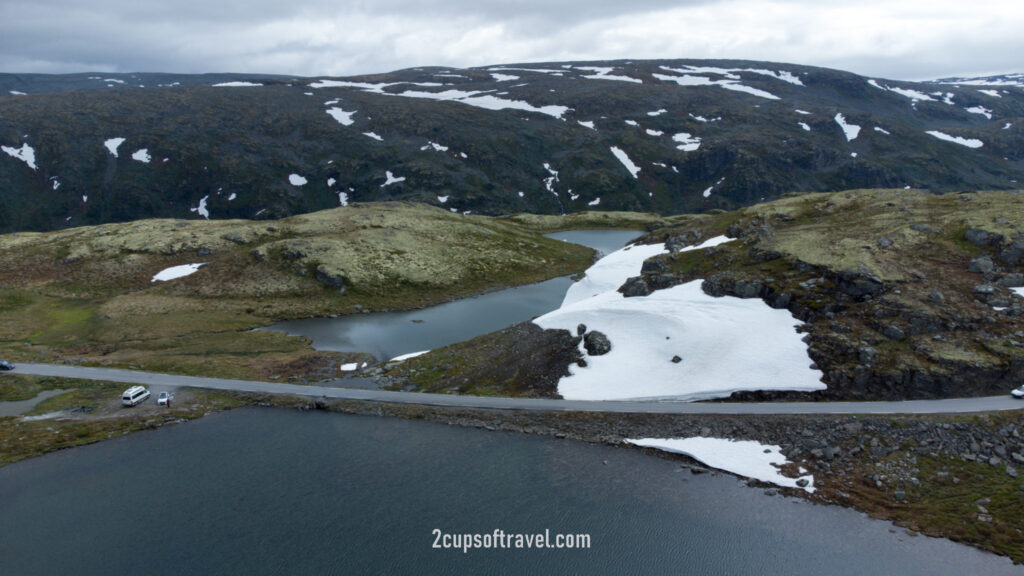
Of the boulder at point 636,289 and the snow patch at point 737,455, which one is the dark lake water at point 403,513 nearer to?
the snow patch at point 737,455

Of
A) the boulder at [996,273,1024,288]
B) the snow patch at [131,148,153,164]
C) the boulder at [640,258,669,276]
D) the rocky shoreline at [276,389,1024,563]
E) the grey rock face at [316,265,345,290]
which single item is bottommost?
the rocky shoreline at [276,389,1024,563]

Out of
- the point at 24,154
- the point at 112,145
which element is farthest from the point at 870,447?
the point at 24,154

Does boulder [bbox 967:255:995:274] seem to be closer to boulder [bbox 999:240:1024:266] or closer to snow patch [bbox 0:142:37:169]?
boulder [bbox 999:240:1024:266]

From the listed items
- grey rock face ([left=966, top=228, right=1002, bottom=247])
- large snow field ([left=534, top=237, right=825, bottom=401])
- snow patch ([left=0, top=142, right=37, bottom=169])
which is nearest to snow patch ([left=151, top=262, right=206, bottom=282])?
large snow field ([left=534, top=237, right=825, bottom=401])

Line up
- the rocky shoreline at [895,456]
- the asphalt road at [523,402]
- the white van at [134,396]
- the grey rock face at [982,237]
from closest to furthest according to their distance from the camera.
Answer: the rocky shoreline at [895,456], the asphalt road at [523,402], the white van at [134,396], the grey rock face at [982,237]

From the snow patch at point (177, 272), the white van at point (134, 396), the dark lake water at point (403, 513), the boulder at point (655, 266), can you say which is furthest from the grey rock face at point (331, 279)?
the boulder at point (655, 266)
